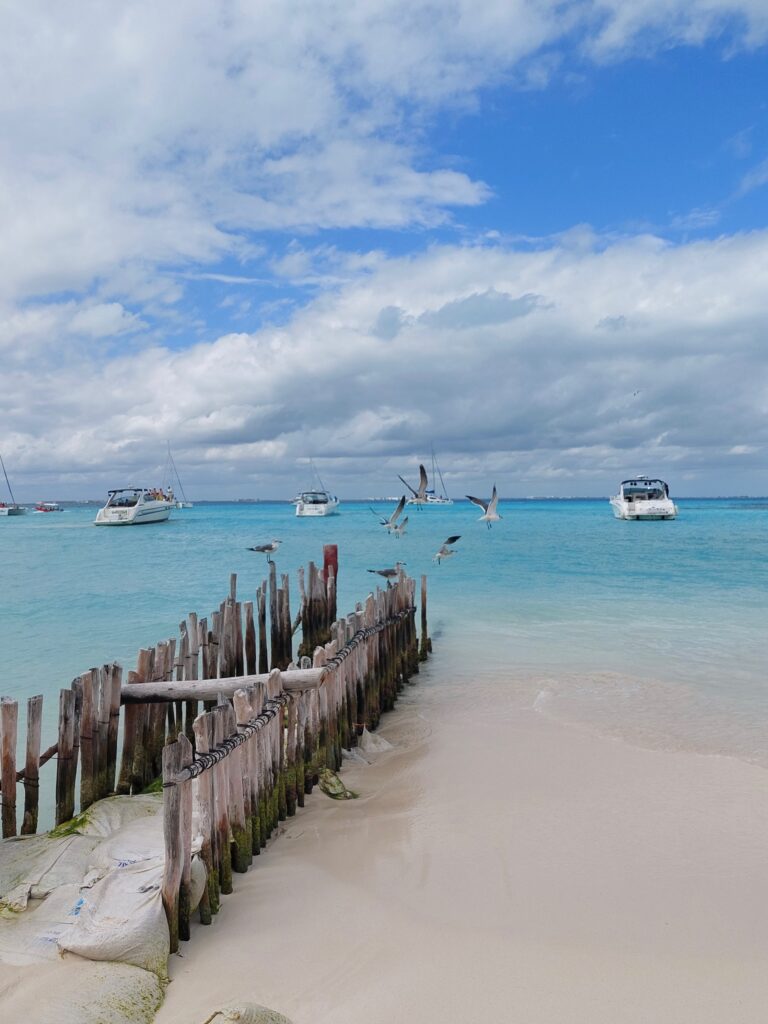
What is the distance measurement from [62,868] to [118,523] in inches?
2533

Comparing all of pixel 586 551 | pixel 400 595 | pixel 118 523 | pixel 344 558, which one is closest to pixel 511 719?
pixel 400 595

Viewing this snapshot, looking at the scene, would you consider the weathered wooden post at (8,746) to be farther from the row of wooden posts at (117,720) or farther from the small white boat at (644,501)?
the small white boat at (644,501)

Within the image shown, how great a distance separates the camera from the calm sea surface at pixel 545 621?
10.7 metres

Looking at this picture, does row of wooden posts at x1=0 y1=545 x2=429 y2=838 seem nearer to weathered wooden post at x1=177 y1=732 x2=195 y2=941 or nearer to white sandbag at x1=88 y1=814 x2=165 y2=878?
weathered wooden post at x1=177 y1=732 x2=195 y2=941

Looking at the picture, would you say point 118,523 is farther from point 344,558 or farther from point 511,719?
point 511,719

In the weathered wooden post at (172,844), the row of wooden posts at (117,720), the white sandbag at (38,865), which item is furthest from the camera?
the row of wooden posts at (117,720)

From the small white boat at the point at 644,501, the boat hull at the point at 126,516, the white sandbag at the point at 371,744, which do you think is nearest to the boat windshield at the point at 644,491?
the small white boat at the point at 644,501

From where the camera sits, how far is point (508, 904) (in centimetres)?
516

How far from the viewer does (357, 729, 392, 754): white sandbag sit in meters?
8.70

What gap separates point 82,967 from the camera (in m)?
4.16

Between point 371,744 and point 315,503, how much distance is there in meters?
84.6

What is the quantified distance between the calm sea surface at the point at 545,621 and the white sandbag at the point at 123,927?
594cm

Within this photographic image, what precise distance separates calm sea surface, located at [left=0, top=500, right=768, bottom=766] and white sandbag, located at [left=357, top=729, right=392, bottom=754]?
2.78 m

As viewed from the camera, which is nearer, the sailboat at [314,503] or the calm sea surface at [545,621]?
the calm sea surface at [545,621]
